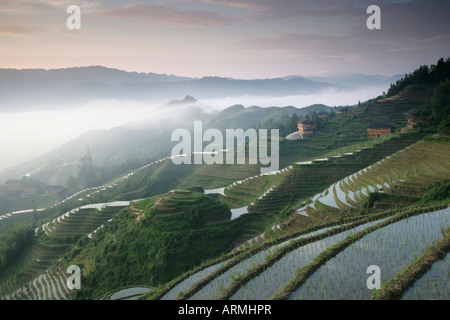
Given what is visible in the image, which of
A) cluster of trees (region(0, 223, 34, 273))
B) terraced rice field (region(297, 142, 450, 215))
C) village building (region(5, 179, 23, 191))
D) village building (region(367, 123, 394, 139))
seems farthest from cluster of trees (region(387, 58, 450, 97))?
village building (region(5, 179, 23, 191))

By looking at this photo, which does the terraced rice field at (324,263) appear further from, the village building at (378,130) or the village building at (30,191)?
Answer: the village building at (30,191)

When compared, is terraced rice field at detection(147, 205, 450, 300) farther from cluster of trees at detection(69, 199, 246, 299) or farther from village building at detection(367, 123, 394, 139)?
village building at detection(367, 123, 394, 139)

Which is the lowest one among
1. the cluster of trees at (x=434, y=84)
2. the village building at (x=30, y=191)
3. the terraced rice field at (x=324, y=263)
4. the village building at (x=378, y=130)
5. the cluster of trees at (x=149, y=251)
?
the village building at (x=30, y=191)

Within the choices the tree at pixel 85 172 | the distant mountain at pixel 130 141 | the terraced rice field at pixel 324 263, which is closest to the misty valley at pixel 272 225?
the terraced rice field at pixel 324 263

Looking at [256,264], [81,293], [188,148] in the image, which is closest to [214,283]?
[256,264]
